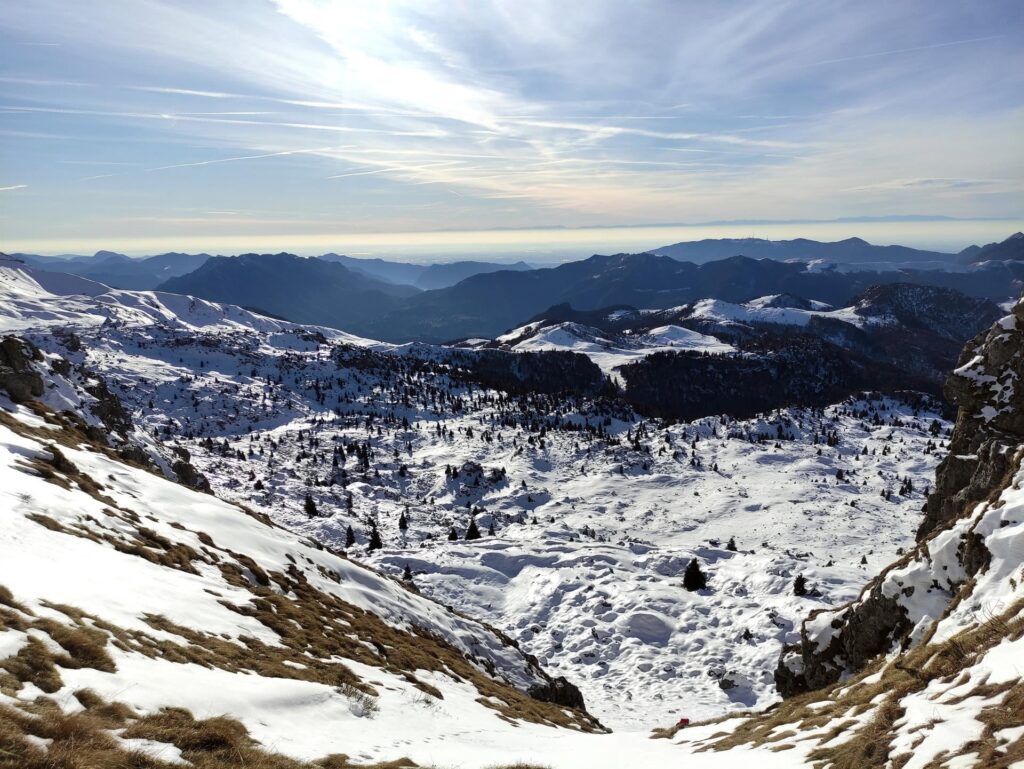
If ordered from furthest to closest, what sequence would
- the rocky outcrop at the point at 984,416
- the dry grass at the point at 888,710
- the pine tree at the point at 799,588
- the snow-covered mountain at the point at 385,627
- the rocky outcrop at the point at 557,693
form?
the pine tree at the point at 799,588 → the rocky outcrop at the point at 557,693 → the rocky outcrop at the point at 984,416 → the snow-covered mountain at the point at 385,627 → the dry grass at the point at 888,710

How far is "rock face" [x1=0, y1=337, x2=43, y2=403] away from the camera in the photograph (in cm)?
3497

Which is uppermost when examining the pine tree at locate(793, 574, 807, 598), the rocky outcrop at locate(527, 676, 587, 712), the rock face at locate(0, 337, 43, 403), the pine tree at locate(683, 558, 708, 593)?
the rock face at locate(0, 337, 43, 403)

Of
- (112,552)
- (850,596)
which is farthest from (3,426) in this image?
(850,596)

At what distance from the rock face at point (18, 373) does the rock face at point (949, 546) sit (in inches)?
1843

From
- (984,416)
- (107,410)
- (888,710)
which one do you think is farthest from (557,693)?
(107,410)

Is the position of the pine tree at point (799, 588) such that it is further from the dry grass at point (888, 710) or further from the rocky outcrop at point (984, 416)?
the dry grass at point (888, 710)

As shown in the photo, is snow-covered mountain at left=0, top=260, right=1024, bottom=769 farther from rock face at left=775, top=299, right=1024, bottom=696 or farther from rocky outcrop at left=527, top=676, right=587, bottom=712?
rock face at left=775, top=299, right=1024, bottom=696

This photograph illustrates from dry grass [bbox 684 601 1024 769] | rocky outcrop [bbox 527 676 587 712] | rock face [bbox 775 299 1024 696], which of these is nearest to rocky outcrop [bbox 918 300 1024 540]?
rock face [bbox 775 299 1024 696]

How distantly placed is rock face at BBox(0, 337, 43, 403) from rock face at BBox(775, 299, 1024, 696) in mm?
46824

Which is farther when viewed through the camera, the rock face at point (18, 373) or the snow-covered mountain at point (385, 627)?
the rock face at point (18, 373)

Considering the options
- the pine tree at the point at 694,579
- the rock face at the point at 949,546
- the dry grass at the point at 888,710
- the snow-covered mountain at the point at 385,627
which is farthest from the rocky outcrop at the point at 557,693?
the pine tree at the point at 694,579

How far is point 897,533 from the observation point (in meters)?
140

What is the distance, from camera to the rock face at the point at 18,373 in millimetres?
34969

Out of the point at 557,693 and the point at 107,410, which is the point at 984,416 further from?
the point at 107,410
